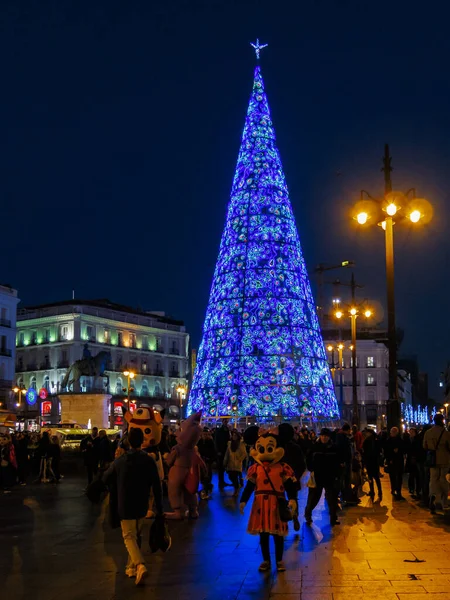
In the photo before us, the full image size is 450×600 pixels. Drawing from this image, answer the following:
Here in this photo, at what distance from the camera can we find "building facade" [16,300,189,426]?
83.4 m

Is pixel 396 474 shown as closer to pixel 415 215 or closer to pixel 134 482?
pixel 415 215

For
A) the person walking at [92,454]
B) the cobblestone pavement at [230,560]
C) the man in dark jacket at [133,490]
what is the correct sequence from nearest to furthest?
the cobblestone pavement at [230,560] → the man in dark jacket at [133,490] → the person walking at [92,454]

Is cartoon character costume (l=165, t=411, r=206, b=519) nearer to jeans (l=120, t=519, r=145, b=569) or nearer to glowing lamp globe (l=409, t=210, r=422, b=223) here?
jeans (l=120, t=519, r=145, b=569)

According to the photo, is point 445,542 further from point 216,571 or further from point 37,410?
point 37,410

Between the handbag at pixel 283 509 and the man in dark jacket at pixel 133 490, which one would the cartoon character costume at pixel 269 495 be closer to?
the handbag at pixel 283 509

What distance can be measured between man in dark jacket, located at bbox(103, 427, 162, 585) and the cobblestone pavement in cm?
36

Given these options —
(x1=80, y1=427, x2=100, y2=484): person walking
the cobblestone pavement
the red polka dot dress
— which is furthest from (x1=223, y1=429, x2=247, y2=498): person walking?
the red polka dot dress

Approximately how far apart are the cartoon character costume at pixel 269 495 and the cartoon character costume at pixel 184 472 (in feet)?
14.1

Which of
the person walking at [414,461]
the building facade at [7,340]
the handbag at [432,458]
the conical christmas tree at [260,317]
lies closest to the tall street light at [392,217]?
the person walking at [414,461]

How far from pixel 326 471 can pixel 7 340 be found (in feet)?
197

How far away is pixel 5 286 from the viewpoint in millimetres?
70625

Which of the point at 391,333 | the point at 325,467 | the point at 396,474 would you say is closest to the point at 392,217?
the point at 391,333

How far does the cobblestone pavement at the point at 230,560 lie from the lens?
7926mm

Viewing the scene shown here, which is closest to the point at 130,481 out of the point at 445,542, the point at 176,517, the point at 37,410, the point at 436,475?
the point at 445,542
